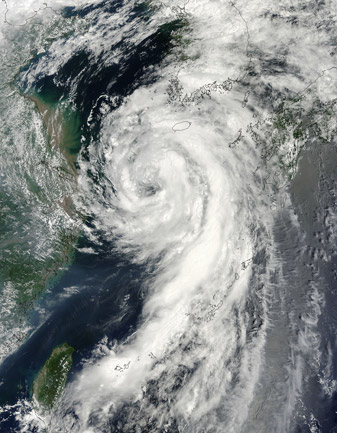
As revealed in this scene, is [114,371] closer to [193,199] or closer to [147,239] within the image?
[147,239]

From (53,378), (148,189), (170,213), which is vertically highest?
(148,189)

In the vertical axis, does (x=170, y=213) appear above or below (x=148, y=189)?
below

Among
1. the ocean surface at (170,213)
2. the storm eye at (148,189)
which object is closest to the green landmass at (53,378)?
the ocean surface at (170,213)

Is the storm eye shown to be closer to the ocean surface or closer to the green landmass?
the ocean surface

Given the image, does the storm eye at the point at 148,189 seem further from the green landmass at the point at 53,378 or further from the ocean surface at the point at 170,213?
the green landmass at the point at 53,378

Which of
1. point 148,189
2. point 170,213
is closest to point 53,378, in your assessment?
point 170,213

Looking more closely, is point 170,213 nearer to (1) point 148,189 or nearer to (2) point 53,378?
(1) point 148,189
